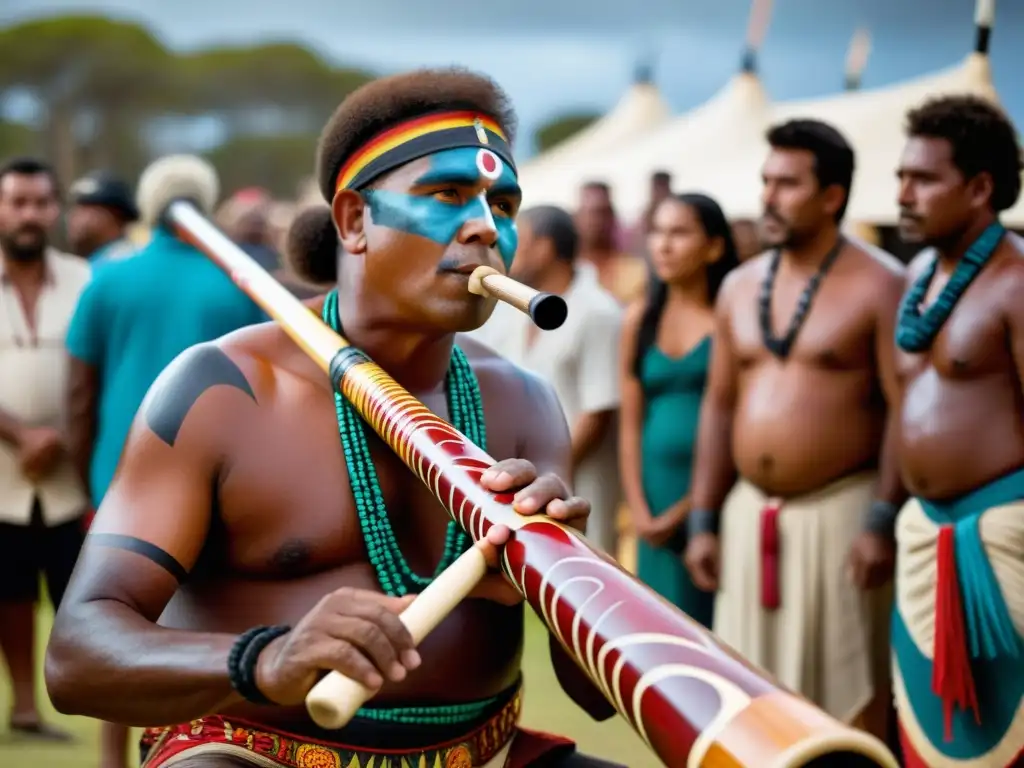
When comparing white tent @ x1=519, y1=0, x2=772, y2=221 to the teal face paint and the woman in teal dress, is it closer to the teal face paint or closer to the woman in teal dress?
the woman in teal dress

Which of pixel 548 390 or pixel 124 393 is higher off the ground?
pixel 548 390

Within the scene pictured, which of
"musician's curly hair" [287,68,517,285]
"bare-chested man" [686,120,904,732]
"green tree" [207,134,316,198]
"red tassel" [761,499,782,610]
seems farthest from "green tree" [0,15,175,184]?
"musician's curly hair" [287,68,517,285]

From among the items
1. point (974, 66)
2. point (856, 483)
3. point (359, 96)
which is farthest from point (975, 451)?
point (974, 66)

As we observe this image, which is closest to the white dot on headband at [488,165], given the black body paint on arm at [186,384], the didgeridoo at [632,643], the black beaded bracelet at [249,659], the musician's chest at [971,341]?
the didgeridoo at [632,643]

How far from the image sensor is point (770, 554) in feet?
13.5

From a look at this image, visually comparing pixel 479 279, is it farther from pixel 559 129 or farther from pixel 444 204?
pixel 559 129

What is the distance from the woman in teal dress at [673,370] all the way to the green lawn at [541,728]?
0.55 meters

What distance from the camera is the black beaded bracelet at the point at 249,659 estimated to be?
1.61 metres

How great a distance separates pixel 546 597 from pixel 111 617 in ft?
2.04

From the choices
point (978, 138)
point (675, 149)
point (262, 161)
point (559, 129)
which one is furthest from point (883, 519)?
point (559, 129)

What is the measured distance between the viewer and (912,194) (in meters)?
3.66

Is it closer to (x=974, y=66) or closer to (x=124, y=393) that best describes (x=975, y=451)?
(x=124, y=393)

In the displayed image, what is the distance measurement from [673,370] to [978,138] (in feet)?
5.02

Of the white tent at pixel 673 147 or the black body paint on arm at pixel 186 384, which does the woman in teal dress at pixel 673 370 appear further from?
the white tent at pixel 673 147
